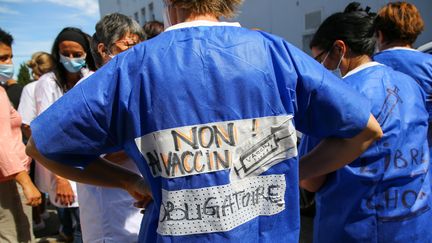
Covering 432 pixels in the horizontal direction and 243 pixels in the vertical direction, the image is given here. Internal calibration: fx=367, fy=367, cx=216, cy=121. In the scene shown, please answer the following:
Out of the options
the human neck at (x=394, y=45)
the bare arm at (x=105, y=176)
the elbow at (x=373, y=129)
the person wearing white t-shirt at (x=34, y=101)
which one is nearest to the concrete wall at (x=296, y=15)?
the person wearing white t-shirt at (x=34, y=101)

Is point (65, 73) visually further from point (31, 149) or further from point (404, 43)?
point (404, 43)

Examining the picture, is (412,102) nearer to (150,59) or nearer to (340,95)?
(340,95)

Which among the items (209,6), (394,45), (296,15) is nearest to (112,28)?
(209,6)

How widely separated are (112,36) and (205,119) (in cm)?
109

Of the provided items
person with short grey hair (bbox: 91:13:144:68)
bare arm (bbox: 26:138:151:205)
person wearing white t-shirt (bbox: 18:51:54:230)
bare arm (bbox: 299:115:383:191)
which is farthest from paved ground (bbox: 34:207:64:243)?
bare arm (bbox: 299:115:383:191)

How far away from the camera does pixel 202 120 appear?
95cm

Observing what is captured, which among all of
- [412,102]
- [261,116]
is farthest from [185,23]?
[412,102]

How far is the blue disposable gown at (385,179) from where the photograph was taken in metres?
1.49

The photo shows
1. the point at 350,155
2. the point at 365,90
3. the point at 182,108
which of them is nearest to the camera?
the point at 182,108

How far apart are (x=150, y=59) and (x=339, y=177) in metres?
0.98

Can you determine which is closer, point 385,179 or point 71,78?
point 385,179

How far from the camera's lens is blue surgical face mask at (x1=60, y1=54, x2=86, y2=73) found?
2.73m

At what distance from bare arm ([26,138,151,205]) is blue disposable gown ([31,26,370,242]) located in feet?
0.31

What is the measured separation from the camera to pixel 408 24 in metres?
2.24
